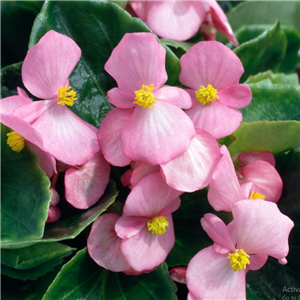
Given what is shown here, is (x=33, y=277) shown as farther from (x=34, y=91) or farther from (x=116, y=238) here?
(x=34, y=91)

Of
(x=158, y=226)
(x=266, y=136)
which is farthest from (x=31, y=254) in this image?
(x=266, y=136)

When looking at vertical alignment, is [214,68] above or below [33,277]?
above

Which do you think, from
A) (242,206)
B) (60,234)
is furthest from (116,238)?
(242,206)

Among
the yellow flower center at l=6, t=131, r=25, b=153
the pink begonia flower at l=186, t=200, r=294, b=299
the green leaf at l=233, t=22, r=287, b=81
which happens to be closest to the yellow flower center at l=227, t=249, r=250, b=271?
the pink begonia flower at l=186, t=200, r=294, b=299

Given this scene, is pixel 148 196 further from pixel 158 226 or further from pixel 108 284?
pixel 108 284

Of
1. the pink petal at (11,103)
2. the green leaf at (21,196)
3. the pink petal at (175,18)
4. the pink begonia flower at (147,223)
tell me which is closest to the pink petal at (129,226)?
the pink begonia flower at (147,223)

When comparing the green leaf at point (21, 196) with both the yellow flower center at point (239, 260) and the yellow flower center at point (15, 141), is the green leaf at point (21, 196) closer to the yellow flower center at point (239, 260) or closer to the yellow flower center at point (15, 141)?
the yellow flower center at point (15, 141)

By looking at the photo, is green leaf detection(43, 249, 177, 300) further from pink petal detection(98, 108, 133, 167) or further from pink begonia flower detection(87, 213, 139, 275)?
pink petal detection(98, 108, 133, 167)
